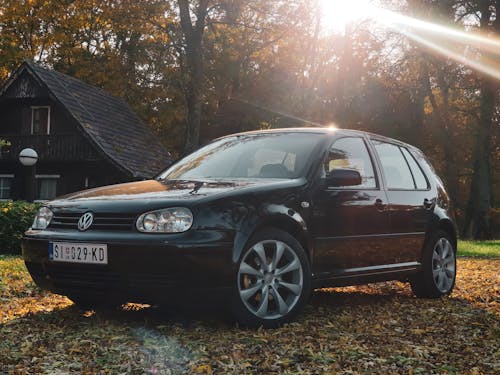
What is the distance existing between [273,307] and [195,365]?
129 cm

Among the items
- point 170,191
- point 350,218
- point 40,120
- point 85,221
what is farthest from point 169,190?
point 40,120

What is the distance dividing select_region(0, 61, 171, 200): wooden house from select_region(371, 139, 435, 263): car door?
18780 millimetres

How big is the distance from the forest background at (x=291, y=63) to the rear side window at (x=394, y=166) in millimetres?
18464

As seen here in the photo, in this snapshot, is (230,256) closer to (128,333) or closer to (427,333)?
(128,333)

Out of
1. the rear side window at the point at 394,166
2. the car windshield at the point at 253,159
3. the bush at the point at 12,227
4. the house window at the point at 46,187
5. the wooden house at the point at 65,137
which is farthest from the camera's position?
the house window at the point at 46,187

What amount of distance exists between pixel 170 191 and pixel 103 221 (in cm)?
56

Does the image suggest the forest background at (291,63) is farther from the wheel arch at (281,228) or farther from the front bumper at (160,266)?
the front bumper at (160,266)

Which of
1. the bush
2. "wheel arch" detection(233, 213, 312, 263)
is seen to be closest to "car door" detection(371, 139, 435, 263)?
"wheel arch" detection(233, 213, 312, 263)

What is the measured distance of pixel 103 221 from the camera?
5082mm

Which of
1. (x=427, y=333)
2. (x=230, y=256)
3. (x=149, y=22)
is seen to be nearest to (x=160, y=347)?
(x=230, y=256)

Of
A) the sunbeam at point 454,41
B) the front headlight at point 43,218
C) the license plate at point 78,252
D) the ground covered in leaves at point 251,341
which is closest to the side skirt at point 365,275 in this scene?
the ground covered in leaves at point 251,341

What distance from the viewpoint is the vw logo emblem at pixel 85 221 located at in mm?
5129

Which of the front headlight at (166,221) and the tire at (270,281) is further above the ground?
the front headlight at (166,221)

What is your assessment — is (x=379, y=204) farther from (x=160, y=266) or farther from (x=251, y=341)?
(x=160, y=266)
